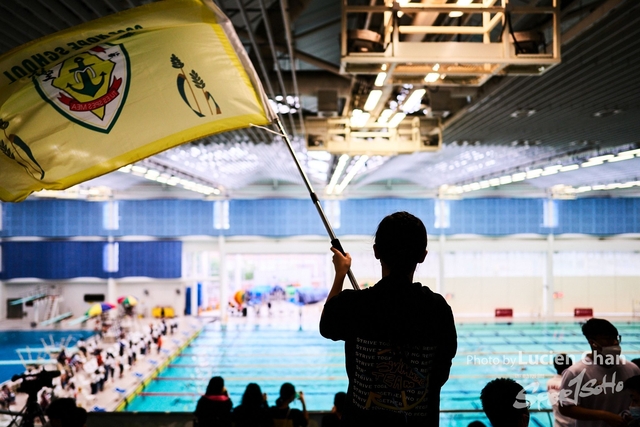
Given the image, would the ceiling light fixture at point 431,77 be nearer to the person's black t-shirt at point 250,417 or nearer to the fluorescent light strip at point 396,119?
the fluorescent light strip at point 396,119

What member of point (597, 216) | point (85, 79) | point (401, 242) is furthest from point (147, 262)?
point (401, 242)

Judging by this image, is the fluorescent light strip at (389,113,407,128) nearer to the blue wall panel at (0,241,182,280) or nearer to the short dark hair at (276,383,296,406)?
the short dark hair at (276,383,296,406)

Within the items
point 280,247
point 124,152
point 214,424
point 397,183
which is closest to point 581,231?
point 397,183

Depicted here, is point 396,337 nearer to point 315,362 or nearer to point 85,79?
point 85,79

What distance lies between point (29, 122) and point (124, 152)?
495 millimetres

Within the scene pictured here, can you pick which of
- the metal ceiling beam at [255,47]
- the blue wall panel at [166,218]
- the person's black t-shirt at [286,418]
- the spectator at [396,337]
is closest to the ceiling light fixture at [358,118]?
the metal ceiling beam at [255,47]

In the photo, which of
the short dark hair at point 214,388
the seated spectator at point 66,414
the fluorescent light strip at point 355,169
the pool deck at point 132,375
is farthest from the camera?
the fluorescent light strip at point 355,169

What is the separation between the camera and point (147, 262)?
2356 centimetres

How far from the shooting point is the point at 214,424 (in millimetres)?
4227

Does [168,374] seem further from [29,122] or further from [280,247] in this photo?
[29,122]

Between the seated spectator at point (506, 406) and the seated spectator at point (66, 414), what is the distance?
2.62 metres

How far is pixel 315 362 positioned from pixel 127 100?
14.7m

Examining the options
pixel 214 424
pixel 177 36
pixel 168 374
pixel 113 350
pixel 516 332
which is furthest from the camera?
pixel 516 332

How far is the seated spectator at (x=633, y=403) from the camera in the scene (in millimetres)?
2615
